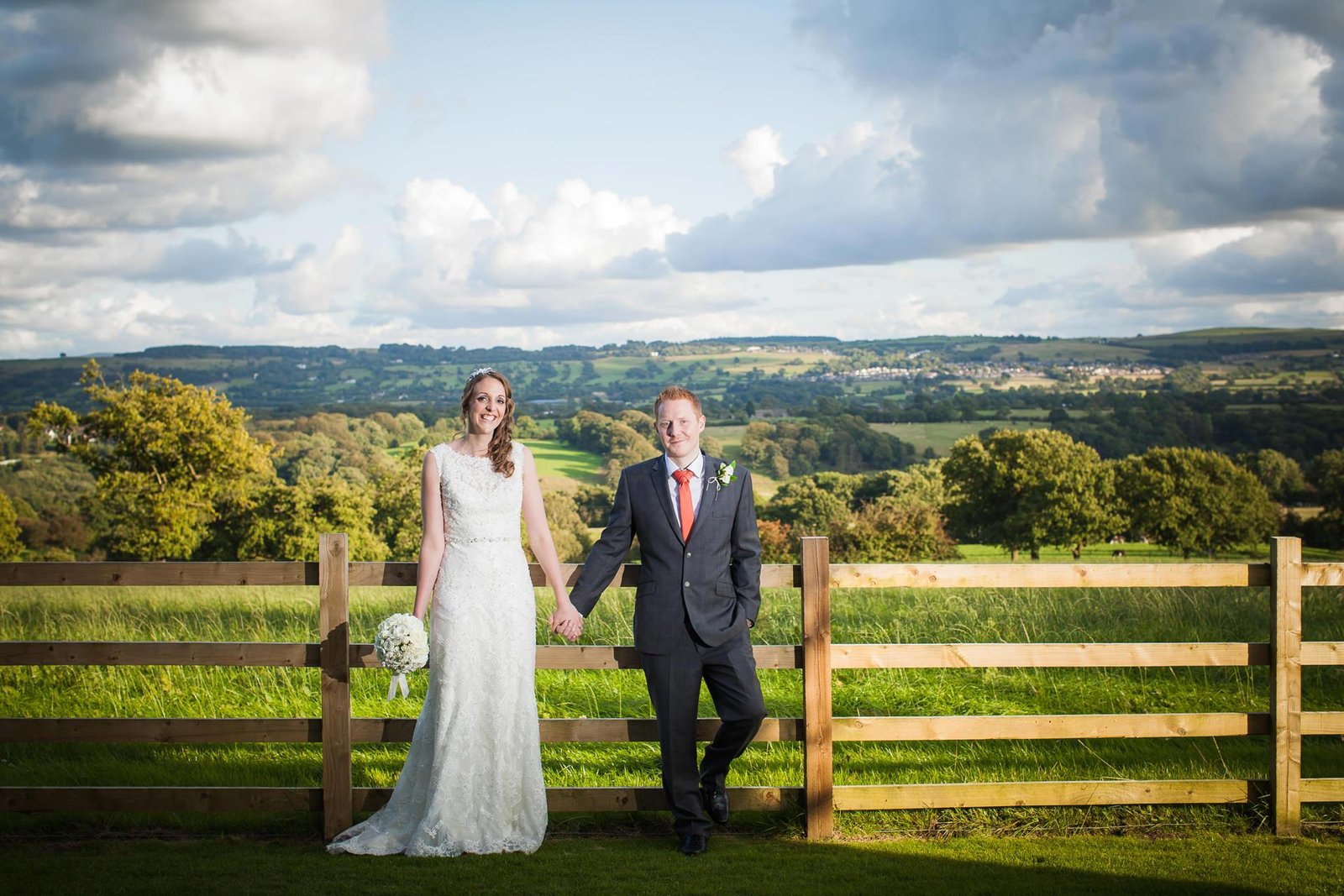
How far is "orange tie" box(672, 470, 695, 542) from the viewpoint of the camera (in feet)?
18.0

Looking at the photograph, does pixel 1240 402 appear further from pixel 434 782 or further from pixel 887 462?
pixel 434 782

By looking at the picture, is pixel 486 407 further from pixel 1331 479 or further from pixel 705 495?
pixel 1331 479

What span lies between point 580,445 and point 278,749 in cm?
8050

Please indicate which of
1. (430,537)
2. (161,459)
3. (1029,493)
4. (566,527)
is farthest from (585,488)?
(430,537)

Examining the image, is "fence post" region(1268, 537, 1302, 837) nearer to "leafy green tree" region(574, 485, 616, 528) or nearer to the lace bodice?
the lace bodice

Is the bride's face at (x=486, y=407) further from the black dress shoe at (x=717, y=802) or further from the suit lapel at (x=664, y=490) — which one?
the black dress shoe at (x=717, y=802)

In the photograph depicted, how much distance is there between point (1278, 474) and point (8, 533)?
86250mm

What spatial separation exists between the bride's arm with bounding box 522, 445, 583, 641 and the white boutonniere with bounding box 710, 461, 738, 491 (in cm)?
94

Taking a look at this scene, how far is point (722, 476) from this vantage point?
5492 mm

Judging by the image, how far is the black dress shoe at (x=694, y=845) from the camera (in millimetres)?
5434

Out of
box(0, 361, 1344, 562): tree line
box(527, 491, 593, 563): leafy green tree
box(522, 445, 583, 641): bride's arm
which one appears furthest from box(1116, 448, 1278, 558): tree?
box(522, 445, 583, 641): bride's arm

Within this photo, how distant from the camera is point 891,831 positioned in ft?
19.0

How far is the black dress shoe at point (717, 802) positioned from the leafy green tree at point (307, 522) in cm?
3940

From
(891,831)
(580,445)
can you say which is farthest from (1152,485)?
(891,831)
